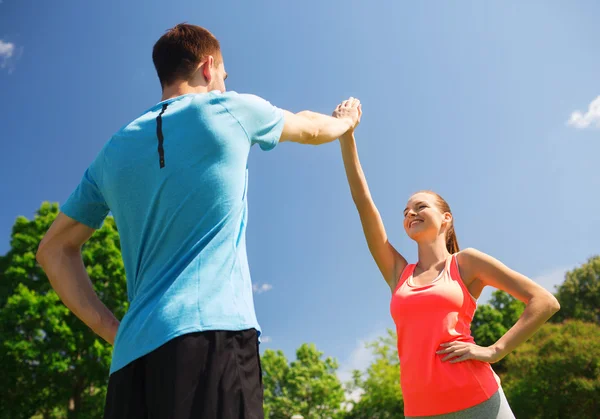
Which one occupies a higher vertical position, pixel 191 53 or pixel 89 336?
pixel 89 336

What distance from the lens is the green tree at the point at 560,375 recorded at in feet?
69.3

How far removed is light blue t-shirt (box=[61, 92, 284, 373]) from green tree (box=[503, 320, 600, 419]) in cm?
2305

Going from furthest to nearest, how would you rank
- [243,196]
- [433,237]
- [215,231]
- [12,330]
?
[12,330] < [433,237] < [243,196] < [215,231]

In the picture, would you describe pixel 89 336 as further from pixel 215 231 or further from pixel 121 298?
pixel 215 231

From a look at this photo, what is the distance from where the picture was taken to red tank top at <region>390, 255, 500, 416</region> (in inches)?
120

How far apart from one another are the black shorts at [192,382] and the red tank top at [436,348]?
163 centimetres

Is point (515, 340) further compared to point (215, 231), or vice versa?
point (515, 340)

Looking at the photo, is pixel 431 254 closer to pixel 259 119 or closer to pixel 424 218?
pixel 424 218

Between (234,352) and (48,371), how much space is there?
21.9 meters

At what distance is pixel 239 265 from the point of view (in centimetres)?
195

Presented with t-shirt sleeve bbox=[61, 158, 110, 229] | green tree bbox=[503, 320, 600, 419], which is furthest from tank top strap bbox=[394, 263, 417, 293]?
green tree bbox=[503, 320, 600, 419]

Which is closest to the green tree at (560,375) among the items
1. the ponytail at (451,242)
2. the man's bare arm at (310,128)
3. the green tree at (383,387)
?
the green tree at (383,387)

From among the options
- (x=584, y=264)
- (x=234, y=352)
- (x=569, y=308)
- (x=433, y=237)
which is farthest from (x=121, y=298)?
(x=584, y=264)

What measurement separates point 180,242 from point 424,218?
242 centimetres
